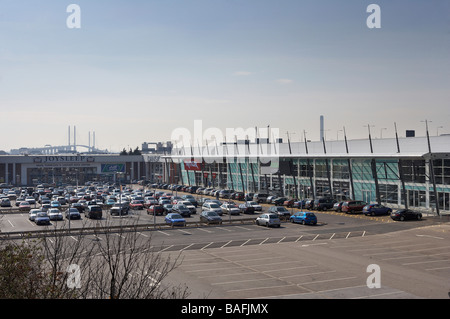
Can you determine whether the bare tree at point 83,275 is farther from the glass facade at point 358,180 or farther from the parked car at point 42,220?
the glass facade at point 358,180

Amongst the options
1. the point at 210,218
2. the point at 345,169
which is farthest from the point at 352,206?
the point at 210,218

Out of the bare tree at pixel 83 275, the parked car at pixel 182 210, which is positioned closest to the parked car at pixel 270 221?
the parked car at pixel 182 210

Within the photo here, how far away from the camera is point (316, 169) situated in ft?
213

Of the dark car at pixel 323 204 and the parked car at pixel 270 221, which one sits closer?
the parked car at pixel 270 221

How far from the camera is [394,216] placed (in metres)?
43.8

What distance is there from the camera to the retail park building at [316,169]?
160 ft

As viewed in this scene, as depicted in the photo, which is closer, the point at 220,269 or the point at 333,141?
the point at 220,269

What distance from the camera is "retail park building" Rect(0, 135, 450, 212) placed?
48688 mm

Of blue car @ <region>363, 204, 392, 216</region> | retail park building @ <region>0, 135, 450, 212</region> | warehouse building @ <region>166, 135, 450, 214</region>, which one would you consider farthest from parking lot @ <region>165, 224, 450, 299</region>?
retail park building @ <region>0, 135, 450, 212</region>

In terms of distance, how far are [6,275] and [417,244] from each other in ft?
87.7

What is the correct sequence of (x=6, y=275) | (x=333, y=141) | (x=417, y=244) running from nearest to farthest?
(x=6, y=275)
(x=417, y=244)
(x=333, y=141)

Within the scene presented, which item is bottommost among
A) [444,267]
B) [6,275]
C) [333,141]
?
[444,267]
